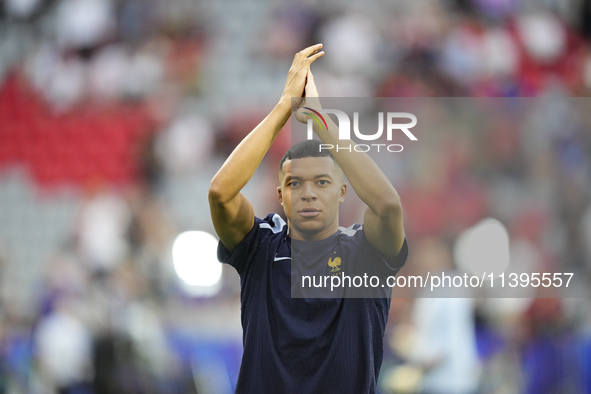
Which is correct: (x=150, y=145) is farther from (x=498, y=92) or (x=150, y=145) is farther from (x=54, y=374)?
(x=498, y=92)

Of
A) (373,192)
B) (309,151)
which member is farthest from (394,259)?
(309,151)

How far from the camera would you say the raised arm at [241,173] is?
222 centimetres

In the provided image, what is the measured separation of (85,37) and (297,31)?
347cm

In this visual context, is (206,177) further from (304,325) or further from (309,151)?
(304,325)

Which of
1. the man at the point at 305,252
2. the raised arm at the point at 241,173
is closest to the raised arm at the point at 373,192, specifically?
the man at the point at 305,252

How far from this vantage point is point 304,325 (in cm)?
223

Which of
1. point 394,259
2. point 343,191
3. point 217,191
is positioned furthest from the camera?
point 343,191

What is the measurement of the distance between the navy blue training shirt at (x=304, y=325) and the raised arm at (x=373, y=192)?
8cm

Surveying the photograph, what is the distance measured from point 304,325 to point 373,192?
0.57 m

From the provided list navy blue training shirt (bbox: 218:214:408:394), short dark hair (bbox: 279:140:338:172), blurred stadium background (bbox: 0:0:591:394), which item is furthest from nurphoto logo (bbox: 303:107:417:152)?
blurred stadium background (bbox: 0:0:591:394)

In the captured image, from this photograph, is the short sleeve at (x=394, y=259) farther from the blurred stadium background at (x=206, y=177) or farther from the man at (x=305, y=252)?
the blurred stadium background at (x=206, y=177)

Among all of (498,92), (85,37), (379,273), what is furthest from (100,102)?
(379,273)

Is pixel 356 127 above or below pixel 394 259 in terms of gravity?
above

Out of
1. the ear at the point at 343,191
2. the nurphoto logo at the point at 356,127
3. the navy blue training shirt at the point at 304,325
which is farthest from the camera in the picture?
the ear at the point at 343,191
